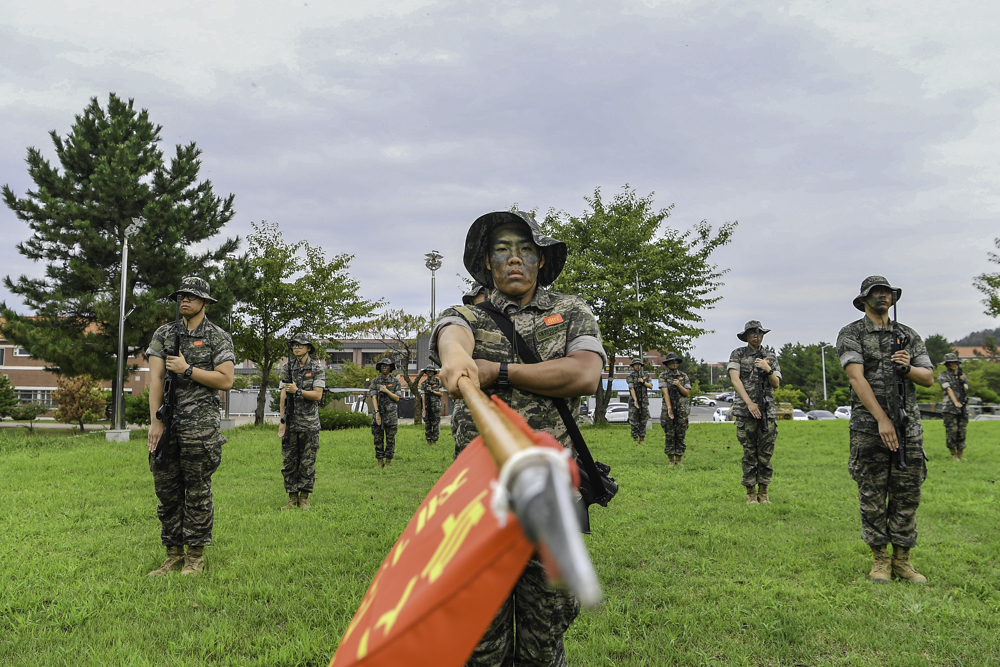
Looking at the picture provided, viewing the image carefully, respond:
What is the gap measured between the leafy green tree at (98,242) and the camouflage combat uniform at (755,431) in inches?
803

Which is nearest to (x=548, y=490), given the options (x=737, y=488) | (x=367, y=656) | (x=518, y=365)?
(x=367, y=656)

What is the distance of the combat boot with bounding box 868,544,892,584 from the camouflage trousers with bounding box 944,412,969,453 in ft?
35.1

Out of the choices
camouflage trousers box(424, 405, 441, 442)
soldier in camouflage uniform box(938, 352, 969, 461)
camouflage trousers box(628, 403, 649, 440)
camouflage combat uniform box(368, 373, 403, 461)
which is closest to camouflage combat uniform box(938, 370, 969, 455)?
soldier in camouflage uniform box(938, 352, 969, 461)

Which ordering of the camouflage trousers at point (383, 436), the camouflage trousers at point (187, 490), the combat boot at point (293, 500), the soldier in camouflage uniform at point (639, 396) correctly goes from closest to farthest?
the camouflage trousers at point (187, 490) → the combat boot at point (293, 500) → the camouflage trousers at point (383, 436) → the soldier in camouflage uniform at point (639, 396)

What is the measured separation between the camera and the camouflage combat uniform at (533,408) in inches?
103

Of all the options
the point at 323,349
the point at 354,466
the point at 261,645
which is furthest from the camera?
the point at 323,349

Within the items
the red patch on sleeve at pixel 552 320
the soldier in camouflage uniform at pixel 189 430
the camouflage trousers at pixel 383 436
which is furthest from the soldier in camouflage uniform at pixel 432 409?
the red patch on sleeve at pixel 552 320

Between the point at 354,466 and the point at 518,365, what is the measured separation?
11.9m

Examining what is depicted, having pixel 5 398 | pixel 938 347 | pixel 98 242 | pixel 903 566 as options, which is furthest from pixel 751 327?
pixel 938 347

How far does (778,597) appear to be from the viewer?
5.00 m

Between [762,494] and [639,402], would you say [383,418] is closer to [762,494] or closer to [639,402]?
[762,494]

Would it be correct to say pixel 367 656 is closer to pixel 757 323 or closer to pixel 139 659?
pixel 139 659

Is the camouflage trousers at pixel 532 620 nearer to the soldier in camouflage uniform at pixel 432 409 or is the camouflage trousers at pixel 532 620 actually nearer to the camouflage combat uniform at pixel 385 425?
the camouflage combat uniform at pixel 385 425

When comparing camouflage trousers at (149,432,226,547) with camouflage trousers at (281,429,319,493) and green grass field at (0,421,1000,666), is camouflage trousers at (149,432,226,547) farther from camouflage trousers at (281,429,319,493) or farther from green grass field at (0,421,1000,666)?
camouflage trousers at (281,429,319,493)
